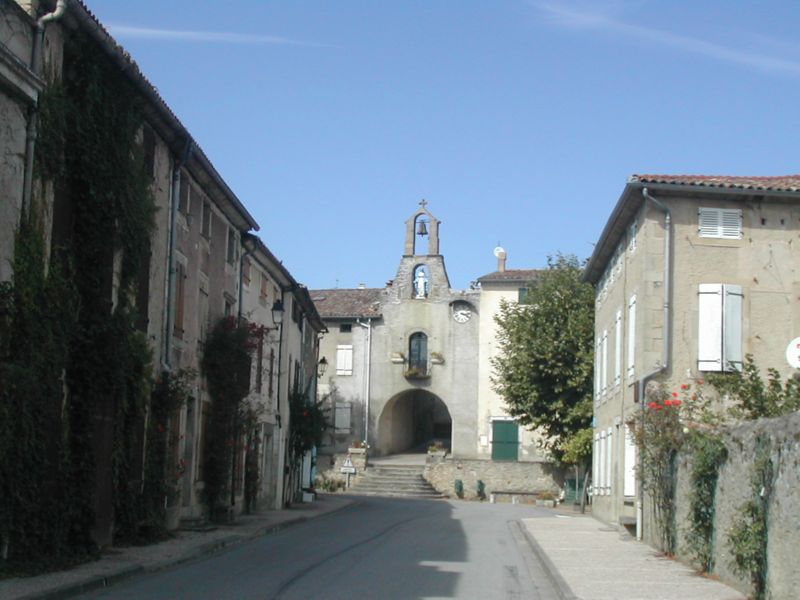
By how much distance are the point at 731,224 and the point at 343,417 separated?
114 feet

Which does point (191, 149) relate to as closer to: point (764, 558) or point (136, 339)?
point (136, 339)

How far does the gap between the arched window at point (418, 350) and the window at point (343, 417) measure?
146 inches

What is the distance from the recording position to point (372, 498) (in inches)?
1763

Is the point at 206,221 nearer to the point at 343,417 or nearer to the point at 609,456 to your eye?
the point at 609,456

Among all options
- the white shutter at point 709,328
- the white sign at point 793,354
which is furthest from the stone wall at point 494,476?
the white sign at point 793,354

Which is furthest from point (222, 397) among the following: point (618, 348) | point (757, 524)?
point (757, 524)

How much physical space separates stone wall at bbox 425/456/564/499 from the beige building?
23975 millimetres

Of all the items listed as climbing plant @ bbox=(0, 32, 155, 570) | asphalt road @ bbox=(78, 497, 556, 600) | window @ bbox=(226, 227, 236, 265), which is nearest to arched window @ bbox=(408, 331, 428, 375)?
asphalt road @ bbox=(78, 497, 556, 600)

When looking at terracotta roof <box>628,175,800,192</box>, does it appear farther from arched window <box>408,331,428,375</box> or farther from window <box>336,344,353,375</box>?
window <box>336,344,353,375</box>

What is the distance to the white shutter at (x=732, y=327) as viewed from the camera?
23094mm

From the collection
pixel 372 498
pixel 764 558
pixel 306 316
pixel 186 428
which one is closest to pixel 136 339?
pixel 186 428

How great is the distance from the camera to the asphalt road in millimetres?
13258

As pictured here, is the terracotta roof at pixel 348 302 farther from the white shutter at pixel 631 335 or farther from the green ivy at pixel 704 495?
the green ivy at pixel 704 495

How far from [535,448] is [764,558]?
41.2 meters
